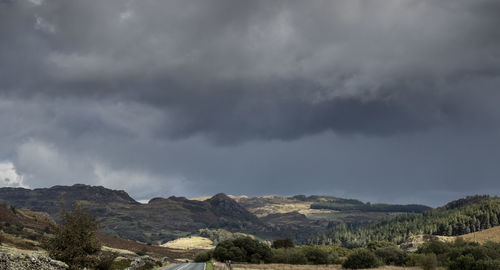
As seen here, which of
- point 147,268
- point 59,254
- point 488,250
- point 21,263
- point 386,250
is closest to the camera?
point 21,263

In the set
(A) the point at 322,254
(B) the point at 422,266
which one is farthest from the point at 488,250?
(A) the point at 322,254

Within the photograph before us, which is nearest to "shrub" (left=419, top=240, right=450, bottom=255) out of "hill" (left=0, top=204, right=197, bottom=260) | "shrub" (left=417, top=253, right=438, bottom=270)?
"shrub" (left=417, top=253, right=438, bottom=270)

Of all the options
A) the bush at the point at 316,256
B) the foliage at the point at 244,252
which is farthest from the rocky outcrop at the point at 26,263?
the bush at the point at 316,256

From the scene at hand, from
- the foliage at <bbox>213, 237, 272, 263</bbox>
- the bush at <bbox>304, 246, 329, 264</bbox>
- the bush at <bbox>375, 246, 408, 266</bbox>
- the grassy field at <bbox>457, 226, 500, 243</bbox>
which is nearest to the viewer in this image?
the bush at <bbox>375, 246, 408, 266</bbox>

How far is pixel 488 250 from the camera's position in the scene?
243 feet

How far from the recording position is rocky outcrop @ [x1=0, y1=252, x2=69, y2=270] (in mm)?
21423

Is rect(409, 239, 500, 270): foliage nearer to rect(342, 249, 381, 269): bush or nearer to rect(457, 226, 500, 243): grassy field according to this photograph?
rect(342, 249, 381, 269): bush

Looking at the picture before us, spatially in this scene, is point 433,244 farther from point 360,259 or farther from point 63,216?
point 63,216

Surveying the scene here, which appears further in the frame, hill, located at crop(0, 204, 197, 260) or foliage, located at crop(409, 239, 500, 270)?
foliage, located at crop(409, 239, 500, 270)

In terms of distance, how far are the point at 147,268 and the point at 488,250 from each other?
6887 centimetres

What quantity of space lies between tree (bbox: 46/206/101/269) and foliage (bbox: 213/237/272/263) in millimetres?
73012

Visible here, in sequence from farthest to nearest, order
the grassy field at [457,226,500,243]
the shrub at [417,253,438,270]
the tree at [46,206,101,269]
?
the grassy field at [457,226,500,243], the shrub at [417,253,438,270], the tree at [46,206,101,269]

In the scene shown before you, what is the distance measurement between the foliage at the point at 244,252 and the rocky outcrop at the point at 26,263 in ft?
259

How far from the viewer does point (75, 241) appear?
31.1 m
